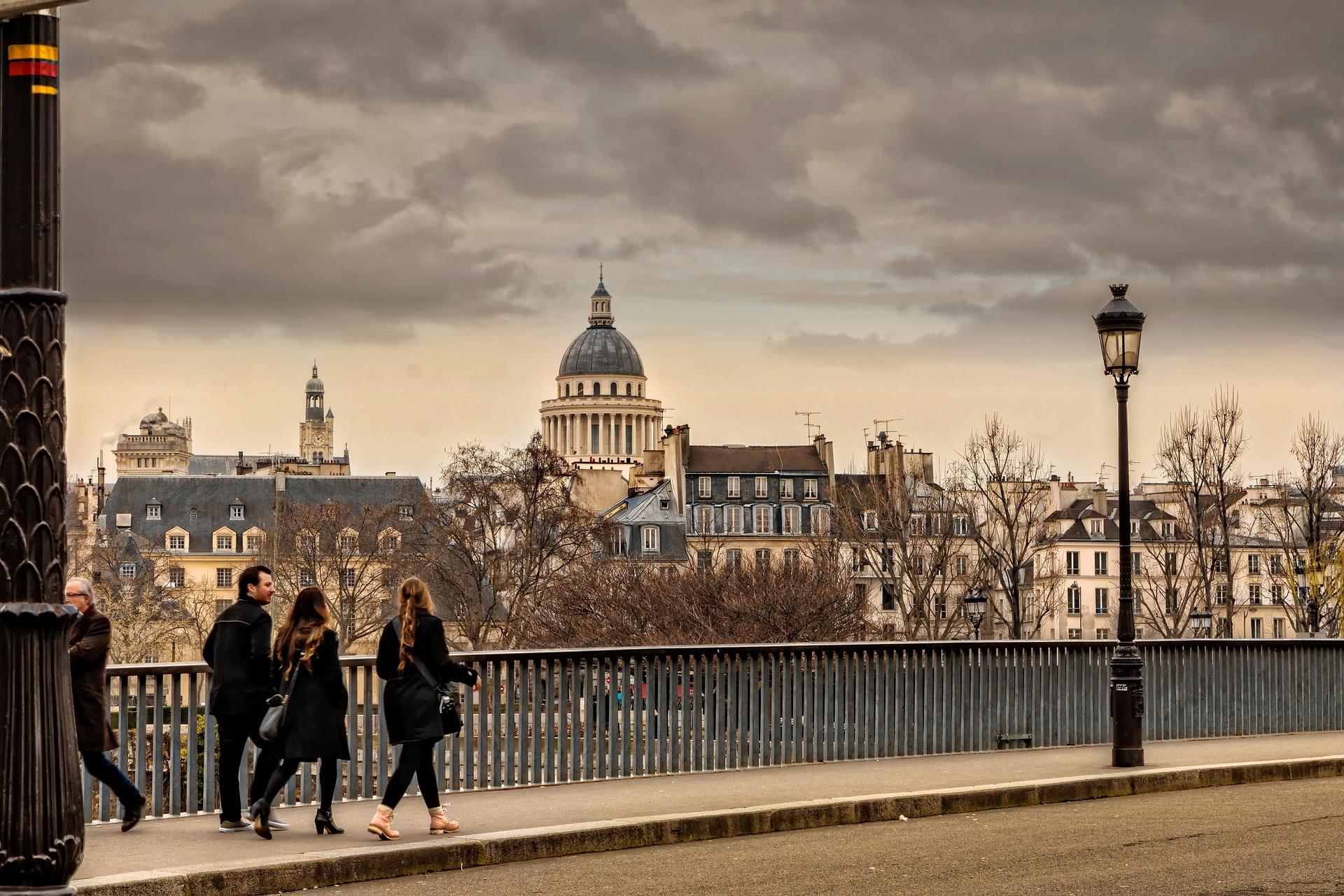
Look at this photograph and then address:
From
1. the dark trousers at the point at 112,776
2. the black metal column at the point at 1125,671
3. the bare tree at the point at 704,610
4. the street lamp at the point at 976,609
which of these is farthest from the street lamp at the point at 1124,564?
the bare tree at the point at 704,610

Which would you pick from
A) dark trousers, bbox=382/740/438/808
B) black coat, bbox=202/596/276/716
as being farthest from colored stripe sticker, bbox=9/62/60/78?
dark trousers, bbox=382/740/438/808

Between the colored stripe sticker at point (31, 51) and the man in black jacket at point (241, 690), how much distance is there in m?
5.14

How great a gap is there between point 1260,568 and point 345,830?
111290 millimetres

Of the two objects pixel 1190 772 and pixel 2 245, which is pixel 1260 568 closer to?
pixel 1190 772

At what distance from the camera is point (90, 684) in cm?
1188

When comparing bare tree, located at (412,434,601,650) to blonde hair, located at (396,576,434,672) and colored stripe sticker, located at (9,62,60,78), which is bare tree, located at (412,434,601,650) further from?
colored stripe sticker, located at (9,62,60,78)

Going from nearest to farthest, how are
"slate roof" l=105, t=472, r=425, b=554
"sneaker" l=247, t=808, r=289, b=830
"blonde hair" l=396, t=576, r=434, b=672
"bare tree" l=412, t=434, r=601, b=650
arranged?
"blonde hair" l=396, t=576, r=434, b=672 < "sneaker" l=247, t=808, r=289, b=830 < "bare tree" l=412, t=434, r=601, b=650 < "slate roof" l=105, t=472, r=425, b=554

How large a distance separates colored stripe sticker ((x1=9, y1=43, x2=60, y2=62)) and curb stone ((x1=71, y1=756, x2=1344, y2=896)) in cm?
446

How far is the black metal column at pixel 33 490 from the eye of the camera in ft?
24.2

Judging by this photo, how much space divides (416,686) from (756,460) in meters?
124

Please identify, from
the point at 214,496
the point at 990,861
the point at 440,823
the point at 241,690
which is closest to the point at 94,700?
the point at 241,690

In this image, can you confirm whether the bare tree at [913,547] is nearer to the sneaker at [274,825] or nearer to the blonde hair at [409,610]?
the sneaker at [274,825]

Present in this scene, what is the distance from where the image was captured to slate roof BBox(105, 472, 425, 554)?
135 metres

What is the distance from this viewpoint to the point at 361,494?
13462cm
